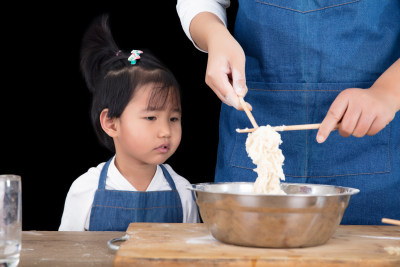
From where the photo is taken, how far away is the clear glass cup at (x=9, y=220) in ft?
4.04

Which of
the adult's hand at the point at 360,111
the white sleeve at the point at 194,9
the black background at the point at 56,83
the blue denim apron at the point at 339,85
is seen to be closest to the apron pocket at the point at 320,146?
the blue denim apron at the point at 339,85

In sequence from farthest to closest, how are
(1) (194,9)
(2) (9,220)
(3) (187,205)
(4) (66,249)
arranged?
(3) (187,205), (1) (194,9), (4) (66,249), (2) (9,220)

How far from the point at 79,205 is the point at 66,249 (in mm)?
982

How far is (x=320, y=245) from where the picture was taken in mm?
1392

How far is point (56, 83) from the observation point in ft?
10.3

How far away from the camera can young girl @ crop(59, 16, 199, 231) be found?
2432mm

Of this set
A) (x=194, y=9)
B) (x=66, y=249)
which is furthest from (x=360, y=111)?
(x=66, y=249)

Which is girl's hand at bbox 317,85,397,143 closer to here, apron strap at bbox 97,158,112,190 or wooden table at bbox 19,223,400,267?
wooden table at bbox 19,223,400,267

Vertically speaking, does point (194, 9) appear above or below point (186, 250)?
above

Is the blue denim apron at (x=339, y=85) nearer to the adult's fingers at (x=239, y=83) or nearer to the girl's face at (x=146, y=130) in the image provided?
the adult's fingers at (x=239, y=83)

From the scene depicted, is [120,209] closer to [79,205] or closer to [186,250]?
[79,205]

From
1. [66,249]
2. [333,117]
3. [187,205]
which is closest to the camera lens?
[66,249]

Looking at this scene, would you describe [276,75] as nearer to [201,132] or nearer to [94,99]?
[94,99]

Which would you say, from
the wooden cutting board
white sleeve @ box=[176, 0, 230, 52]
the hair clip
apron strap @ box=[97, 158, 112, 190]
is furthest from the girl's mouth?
the wooden cutting board
